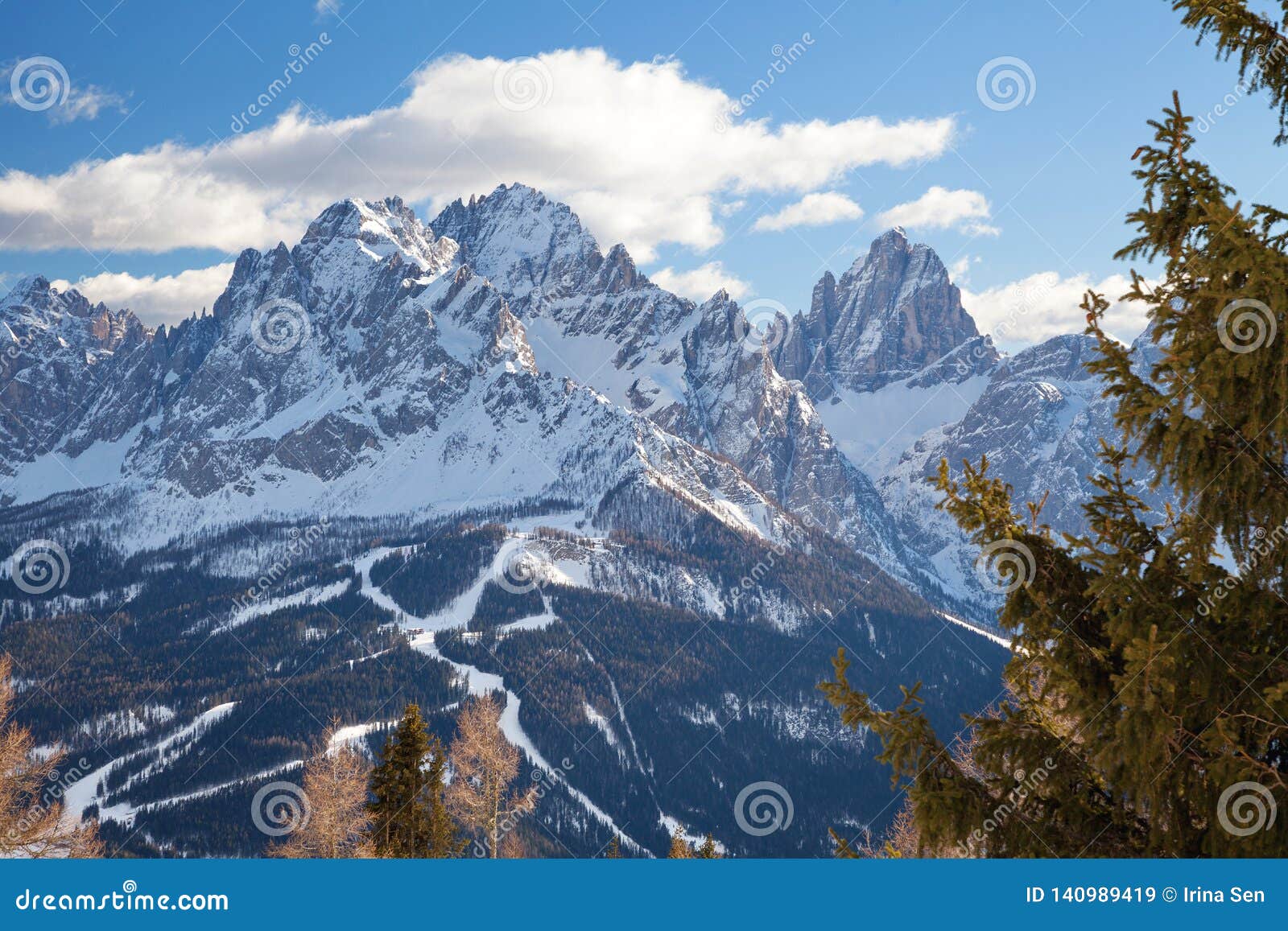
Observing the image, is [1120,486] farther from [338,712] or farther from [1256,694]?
[338,712]

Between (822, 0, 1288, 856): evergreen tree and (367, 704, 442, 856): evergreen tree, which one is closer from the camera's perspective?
(822, 0, 1288, 856): evergreen tree

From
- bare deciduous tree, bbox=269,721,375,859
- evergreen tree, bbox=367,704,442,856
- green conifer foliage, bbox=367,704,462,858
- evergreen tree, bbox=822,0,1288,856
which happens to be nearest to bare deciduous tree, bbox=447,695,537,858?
green conifer foliage, bbox=367,704,462,858

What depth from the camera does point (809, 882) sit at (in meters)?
5.00

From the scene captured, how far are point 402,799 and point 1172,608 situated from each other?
28.1 meters

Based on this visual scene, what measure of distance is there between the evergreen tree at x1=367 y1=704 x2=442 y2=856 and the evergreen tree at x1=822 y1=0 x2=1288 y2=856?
84.3 ft

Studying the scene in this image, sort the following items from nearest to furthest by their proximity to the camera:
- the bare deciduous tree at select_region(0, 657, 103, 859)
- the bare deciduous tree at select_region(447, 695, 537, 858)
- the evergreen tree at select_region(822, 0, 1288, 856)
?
the evergreen tree at select_region(822, 0, 1288, 856)
the bare deciduous tree at select_region(0, 657, 103, 859)
the bare deciduous tree at select_region(447, 695, 537, 858)

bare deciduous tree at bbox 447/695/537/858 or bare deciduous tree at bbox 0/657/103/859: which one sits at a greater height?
bare deciduous tree at bbox 447/695/537/858

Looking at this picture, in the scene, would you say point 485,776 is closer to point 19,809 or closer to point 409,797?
point 409,797

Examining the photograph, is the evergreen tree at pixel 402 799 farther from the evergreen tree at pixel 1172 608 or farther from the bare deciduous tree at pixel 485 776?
the evergreen tree at pixel 1172 608

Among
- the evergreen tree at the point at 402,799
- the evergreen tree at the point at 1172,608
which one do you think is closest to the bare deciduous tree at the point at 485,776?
the evergreen tree at the point at 402,799

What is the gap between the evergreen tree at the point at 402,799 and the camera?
30312 mm

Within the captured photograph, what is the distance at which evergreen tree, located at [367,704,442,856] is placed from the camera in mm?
30312

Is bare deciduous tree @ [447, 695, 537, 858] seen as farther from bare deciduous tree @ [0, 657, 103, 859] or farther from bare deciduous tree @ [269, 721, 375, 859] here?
bare deciduous tree @ [0, 657, 103, 859]

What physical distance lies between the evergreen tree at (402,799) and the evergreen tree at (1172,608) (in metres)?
25.7
